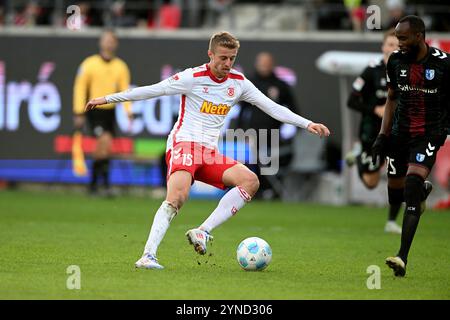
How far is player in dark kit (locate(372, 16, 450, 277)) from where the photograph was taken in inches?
377

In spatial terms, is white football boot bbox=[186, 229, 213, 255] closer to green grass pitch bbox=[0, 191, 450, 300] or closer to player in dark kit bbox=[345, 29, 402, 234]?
green grass pitch bbox=[0, 191, 450, 300]

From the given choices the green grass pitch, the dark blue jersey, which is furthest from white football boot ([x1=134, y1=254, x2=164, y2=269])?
the dark blue jersey

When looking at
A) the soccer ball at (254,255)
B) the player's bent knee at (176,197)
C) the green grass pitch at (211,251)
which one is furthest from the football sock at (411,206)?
the player's bent knee at (176,197)

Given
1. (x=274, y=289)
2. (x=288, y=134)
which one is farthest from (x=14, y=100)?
(x=274, y=289)

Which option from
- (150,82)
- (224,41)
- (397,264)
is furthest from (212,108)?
(150,82)

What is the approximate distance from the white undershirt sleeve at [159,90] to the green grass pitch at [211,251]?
166cm

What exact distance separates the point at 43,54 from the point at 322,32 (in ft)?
20.6

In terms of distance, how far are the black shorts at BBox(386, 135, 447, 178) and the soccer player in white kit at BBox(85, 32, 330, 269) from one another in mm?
962

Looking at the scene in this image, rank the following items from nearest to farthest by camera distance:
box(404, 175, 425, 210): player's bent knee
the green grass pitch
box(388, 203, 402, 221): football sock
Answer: the green grass pitch
box(404, 175, 425, 210): player's bent knee
box(388, 203, 402, 221): football sock

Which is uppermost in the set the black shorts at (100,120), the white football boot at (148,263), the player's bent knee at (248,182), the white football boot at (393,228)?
the player's bent knee at (248,182)

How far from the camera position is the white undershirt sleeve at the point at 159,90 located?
31.7 ft

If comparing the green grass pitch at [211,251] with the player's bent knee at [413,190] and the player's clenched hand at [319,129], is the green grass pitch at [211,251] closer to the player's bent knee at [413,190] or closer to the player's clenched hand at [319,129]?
the player's bent knee at [413,190]
